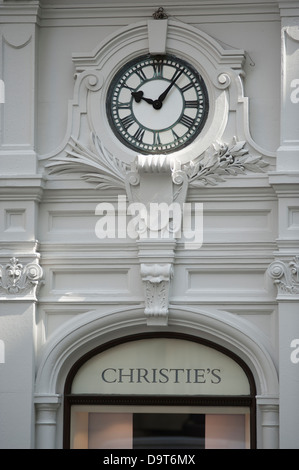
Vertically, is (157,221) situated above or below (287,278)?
above

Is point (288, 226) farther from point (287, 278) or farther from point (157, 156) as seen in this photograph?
point (157, 156)

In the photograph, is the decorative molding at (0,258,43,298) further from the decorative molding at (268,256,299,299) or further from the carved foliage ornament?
the decorative molding at (268,256,299,299)

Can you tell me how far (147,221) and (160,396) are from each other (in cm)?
150

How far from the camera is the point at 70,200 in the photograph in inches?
432

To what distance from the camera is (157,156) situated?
1071 centimetres

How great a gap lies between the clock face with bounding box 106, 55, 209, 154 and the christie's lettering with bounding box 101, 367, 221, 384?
191 cm

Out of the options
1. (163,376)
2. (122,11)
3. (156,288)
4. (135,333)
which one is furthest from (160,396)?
(122,11)

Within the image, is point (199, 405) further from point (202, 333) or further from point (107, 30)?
point (107, 30)

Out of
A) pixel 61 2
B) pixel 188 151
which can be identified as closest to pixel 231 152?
pixel 188 151

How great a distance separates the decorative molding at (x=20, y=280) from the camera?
1077cm

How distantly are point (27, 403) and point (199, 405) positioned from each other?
1.46m
